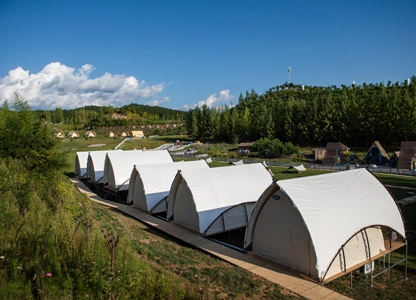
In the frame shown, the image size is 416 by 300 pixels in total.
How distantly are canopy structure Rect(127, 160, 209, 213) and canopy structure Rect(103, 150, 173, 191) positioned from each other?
3.63 metres

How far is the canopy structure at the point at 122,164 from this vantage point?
890 inches

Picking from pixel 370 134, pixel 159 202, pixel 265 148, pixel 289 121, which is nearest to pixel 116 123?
pixel 289 121

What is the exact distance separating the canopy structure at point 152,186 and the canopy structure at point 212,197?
7.26 ft

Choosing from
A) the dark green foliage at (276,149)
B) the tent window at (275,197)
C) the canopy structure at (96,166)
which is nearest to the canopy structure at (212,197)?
the tent window at (275,197)

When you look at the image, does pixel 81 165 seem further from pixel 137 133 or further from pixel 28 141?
pixel 137 133

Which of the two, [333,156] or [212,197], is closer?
[212,197]

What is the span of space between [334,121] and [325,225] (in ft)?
187

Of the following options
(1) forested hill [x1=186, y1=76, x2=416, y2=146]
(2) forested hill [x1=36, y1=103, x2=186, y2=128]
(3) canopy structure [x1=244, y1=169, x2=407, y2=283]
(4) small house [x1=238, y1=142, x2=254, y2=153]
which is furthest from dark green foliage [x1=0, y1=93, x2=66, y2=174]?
(2) forested hill [x1=36, y1=103, x2=186, y2=128]

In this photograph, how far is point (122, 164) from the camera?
23.6m

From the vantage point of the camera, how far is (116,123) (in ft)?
409

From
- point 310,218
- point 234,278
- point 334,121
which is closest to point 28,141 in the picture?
point 234,278

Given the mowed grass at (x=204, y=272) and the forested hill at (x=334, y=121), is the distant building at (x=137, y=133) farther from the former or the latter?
the mowed grass at (x=204, y=272)

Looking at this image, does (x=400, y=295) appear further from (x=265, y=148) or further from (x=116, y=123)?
(x=116, y=123)

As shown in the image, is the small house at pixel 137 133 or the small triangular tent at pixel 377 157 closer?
the small triangular tent at pixel 377 157
